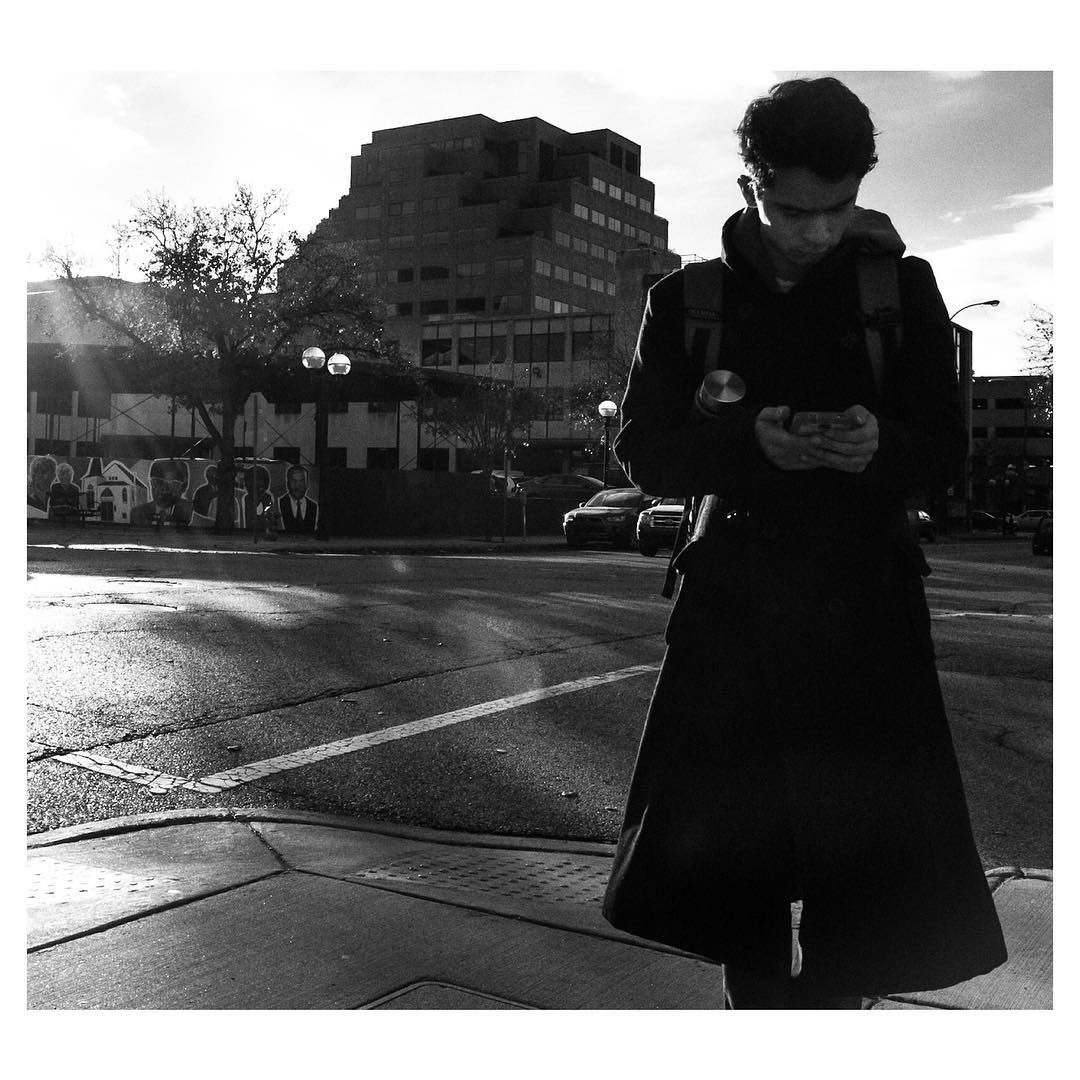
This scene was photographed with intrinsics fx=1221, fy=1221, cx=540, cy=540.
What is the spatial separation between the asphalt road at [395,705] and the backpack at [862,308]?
8.16 ft

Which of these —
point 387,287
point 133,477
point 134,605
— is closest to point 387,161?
Answer: point 387,287

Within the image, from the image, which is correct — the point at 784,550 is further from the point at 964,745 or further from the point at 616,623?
the point at 616,623

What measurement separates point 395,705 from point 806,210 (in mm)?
4646

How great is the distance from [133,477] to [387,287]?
69.2 m

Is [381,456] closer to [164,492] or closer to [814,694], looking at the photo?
[164,492]

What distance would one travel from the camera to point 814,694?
208 cm

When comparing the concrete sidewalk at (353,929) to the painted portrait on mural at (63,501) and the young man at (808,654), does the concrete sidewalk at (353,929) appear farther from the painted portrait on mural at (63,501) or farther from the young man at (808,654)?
the painted portrait on mural at (63,501)

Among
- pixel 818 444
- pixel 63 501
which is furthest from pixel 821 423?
pixel 63 501

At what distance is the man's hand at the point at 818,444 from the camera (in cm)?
191

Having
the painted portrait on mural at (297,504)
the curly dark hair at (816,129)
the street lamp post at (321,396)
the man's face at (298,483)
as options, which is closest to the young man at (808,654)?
the curly dark hair at (816,129)

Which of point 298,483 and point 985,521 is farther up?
point 298,483

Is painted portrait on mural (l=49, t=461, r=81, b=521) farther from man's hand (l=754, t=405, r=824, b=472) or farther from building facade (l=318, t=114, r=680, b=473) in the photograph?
building facade (l=318, t=114, r=680, b=473)

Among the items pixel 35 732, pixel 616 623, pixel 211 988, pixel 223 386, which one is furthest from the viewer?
pixel 223 386

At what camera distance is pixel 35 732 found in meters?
5.54
